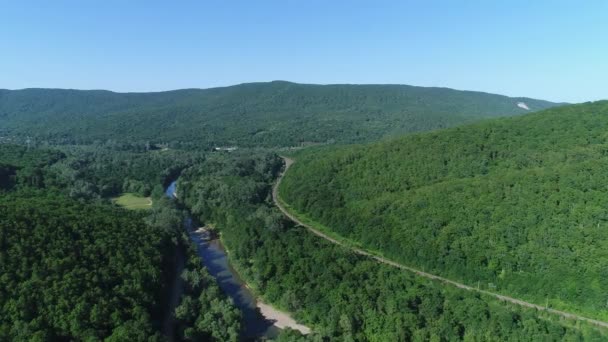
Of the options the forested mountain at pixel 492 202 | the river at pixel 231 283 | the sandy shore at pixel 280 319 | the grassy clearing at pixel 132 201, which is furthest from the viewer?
the grassy clearing at pixel 132 201

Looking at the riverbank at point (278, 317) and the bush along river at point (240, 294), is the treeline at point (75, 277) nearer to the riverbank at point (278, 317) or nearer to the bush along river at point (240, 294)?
the bush along river at point (240, 294)

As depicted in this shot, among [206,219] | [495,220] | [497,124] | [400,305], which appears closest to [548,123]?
[497,124]

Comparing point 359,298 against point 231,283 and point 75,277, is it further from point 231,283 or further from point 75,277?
point 75,277

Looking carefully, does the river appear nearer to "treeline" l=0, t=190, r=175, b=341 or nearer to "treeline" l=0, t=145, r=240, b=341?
"treeline" l=0, t=145, r=240, b=341

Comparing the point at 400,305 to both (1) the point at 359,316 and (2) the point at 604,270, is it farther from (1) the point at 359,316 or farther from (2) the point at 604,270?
(2) the point at 604,270

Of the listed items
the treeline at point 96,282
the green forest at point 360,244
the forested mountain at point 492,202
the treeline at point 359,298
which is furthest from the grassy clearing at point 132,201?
the treeline at point 359,298
